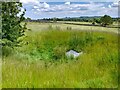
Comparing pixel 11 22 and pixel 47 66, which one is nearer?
pixel 47 66

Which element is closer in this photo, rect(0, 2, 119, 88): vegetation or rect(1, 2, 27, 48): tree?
rect(0, 2, 119, 88): vegetation

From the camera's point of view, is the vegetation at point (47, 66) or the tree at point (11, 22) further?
the tree at point (11, 22)

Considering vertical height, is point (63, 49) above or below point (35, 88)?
below

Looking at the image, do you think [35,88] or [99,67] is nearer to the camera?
[35,88]

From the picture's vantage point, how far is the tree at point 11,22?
28.8 ft

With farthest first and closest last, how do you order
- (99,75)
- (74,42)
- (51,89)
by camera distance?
(74,42)
(99,75)
(51,89)

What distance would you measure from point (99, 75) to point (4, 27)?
397 centimetres

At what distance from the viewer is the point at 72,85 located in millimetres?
5223

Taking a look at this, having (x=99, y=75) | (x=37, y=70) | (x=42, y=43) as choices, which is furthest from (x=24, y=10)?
(x=99, y=75)

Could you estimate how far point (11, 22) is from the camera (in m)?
9.02

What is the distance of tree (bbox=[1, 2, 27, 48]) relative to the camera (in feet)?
28.8

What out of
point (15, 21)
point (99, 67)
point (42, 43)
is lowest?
point (42, 43)

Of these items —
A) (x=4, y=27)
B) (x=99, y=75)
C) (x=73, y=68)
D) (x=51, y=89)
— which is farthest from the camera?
(x=4, y=27)

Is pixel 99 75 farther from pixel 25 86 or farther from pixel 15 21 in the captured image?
pixel 15 21
